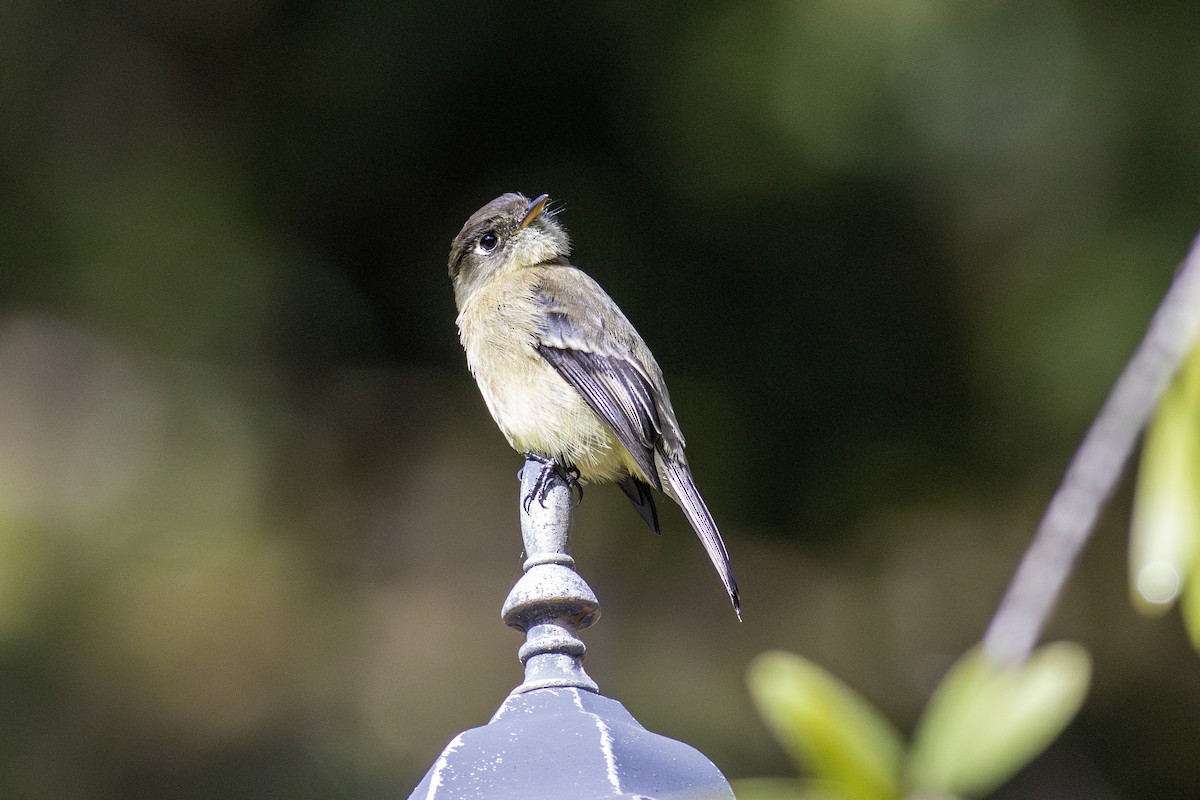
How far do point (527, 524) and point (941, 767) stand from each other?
1.68 meters

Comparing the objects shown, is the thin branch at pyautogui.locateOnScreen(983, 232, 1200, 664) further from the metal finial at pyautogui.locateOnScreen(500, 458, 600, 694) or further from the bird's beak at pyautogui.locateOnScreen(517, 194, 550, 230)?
the bird's beak at pyautogui.locateOnScreen(517, 194, 550, 230)

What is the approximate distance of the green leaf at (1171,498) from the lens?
3.32ft

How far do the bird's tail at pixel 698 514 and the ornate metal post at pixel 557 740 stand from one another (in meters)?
1.23

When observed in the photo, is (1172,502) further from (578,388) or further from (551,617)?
→ (578,388)

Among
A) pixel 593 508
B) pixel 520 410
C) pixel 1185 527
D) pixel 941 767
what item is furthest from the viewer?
pixel 593 508

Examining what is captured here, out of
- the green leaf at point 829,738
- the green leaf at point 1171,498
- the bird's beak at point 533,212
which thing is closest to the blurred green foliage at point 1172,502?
the green leaf at point 1171,498

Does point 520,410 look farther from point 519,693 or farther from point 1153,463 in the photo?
point 1153,463

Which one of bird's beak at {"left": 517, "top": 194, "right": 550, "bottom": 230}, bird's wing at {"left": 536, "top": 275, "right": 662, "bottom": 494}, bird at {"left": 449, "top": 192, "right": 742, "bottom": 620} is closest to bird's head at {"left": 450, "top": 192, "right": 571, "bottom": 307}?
bird's beak at {"left": 517, "top": 194, "right": 550, "bottom": 230}

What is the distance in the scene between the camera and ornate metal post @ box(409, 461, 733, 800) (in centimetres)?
200

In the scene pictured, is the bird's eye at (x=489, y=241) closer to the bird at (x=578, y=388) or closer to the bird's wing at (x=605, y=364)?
the bird at (x=578, y=388)

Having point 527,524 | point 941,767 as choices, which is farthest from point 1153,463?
point 527,524

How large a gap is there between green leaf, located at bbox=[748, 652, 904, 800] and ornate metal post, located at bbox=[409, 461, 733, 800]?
0.94 meters

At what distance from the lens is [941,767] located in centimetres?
85

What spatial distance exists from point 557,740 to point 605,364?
8.15 ft
